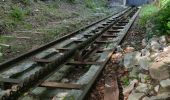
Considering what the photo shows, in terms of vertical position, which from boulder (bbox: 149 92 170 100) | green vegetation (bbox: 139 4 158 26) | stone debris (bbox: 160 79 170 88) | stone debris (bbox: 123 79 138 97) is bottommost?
green vegetation (bbox: 139 4 158 26)

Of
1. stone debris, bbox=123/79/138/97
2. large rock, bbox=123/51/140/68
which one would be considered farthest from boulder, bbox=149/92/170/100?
large rock, bbox=123/51/140/68

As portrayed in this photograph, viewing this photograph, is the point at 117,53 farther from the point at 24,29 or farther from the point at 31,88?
the point at 24,29

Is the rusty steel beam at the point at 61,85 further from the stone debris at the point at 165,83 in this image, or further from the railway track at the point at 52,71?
the stone debris at the point at 165,83

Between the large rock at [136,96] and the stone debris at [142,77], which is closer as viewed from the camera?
the large rock at [136,96]

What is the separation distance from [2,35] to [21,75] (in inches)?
183

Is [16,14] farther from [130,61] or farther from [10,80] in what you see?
[10,80]

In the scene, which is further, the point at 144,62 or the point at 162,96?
the point at 144,62

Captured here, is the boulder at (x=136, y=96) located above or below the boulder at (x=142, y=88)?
below

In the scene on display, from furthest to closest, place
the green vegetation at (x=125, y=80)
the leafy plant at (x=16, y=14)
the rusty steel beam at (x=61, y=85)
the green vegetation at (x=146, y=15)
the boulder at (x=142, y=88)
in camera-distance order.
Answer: the green vegetation at (x=146, y=15)
the leafy plant at (x=16, y=14)
the green vegetation at (x=125, y=80)
the rusty steel beam at (x=61, y=85)
the boulder at (x=142, y=88)

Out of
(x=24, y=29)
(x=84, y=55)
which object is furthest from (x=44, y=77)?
(x=24, y=29)

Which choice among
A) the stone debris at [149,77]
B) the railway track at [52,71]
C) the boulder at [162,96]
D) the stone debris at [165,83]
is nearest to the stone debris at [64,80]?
the railway track at [52,71]

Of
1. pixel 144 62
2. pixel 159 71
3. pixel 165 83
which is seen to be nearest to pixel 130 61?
pixel 144 62

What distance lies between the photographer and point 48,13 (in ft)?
55.9

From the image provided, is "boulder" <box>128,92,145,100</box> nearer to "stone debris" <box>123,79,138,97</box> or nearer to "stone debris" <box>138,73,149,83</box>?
"stone debris" <box>123,79,138,97</box>
